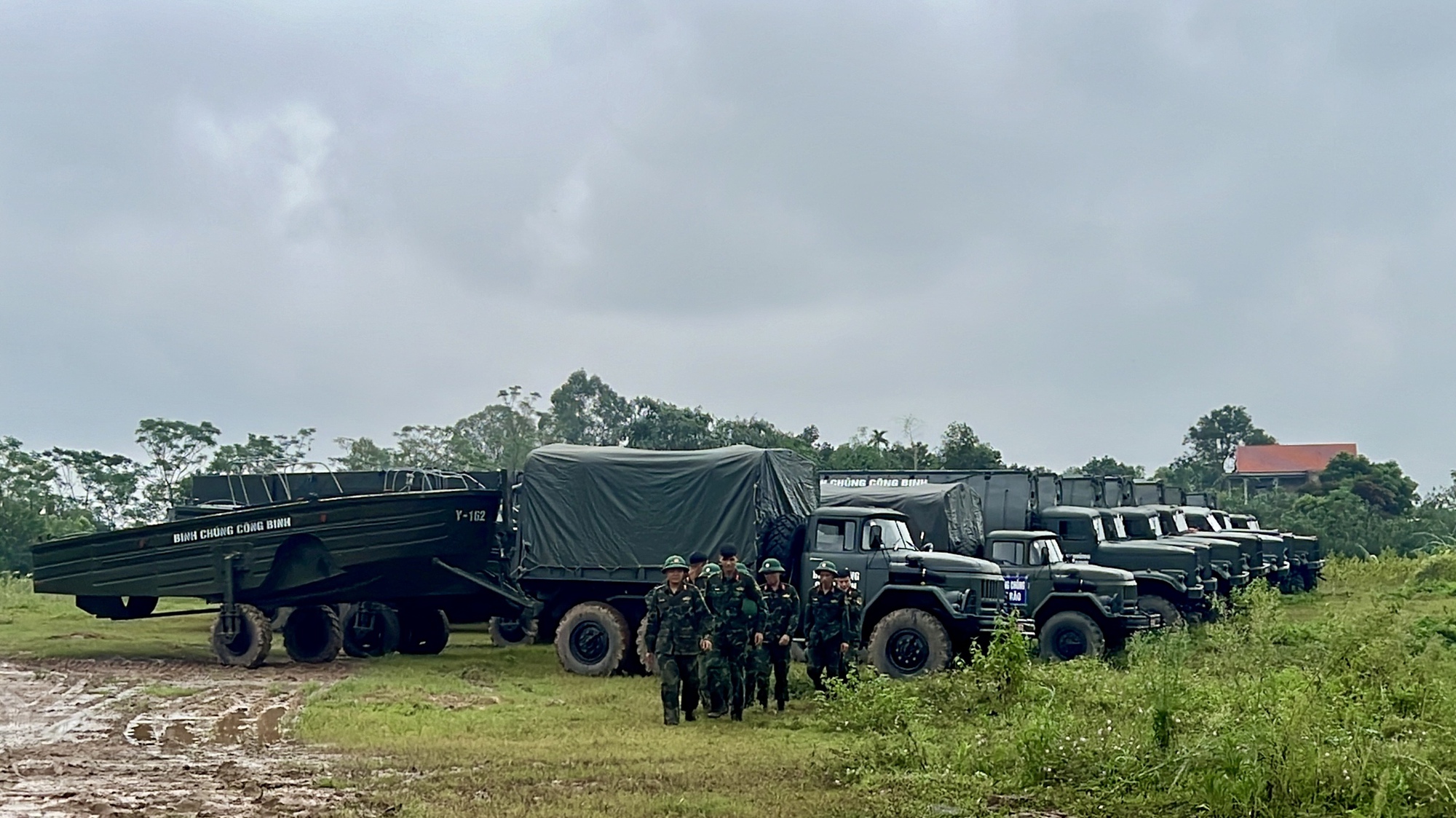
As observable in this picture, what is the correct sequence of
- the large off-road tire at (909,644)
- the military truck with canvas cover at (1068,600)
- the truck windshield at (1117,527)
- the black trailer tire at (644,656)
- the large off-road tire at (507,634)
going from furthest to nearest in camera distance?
the truck windshield at (1117,527), the large off-road tire at (507,634), the military truck with canvas cover at (1068,600), the black trailer tire at (644,656), the large off-road tire at (909,644)

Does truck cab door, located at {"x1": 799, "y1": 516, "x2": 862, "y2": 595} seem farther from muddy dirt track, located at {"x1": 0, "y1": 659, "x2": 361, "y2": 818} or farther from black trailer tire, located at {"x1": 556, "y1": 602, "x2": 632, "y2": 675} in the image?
muddy dirt track, located at {"x1": 0, "y1": 659, "x2": 361, "y2": 818}

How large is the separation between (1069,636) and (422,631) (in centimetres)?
832

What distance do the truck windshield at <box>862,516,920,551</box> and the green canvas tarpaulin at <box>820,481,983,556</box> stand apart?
5.94 ft

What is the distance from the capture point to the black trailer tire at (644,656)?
1527 centimetres

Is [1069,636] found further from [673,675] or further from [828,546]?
[673,675]

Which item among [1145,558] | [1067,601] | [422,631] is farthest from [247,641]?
[1145,558]

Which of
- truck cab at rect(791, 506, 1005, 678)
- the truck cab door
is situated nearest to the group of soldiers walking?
truck cab at rect(791, 506, 1005, 678)

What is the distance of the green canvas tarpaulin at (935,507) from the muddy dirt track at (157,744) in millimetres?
7208

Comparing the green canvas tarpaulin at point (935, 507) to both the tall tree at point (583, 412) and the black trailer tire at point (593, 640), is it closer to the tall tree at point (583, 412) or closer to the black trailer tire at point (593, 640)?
the black trailer tire at point (593, 640)

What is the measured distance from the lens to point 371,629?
18219 mm

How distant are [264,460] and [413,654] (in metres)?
33.5

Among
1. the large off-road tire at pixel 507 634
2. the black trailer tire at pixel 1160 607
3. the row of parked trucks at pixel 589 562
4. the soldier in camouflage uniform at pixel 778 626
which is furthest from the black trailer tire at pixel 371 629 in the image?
the black trailer tire at pixel 1160 607

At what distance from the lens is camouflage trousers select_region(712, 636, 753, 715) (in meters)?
12.1

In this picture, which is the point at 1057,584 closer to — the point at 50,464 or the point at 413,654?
the point at 413,654
